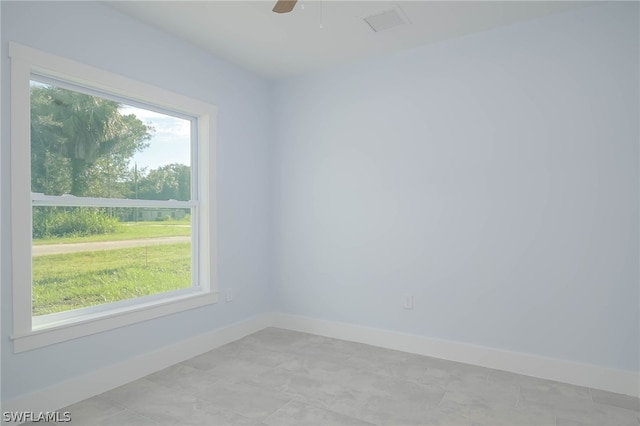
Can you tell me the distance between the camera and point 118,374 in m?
2.80

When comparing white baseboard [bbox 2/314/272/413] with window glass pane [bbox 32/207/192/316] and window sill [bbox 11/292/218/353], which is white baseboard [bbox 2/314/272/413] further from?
window glass pane [bbox 32/207/192/316]

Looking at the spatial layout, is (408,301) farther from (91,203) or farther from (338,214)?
(91,203)

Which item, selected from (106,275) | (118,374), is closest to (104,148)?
(106,275)

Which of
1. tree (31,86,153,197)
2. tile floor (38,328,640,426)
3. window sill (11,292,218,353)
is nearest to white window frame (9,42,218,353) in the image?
window sill (11,292,218,353)

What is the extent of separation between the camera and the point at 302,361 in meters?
3.29

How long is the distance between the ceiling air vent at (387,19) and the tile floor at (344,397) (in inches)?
109

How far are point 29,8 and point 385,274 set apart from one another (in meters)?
3.32

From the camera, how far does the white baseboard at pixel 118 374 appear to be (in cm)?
236

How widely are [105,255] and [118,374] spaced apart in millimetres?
881

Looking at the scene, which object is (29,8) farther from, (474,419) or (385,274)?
(474,419)

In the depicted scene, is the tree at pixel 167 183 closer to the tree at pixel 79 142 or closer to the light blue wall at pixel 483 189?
the tree at pixel 79 142

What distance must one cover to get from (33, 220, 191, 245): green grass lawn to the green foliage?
0.11 feet

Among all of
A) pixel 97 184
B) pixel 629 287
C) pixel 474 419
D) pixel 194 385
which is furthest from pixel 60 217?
pixel 629 287

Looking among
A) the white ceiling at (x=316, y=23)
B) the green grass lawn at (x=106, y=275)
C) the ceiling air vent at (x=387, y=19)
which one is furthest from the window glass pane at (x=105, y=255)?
the ceiling air vent at (x=387, y=19)
